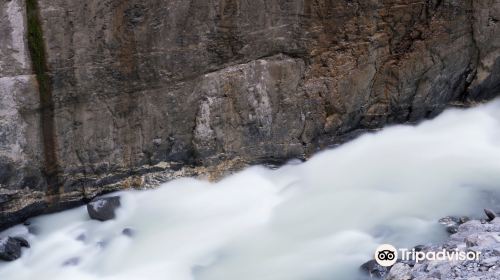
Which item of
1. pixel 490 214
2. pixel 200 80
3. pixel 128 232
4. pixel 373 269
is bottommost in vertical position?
pixel 128 232

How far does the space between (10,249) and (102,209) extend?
144 cm

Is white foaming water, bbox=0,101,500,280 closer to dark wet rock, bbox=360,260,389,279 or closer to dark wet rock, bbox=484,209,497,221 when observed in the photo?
dark wet rock, bbox=360,260,389,279

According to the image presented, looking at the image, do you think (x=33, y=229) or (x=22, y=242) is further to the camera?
(x=33, y=229)

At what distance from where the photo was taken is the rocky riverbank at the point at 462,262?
19.9 feet

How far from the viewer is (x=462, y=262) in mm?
6293

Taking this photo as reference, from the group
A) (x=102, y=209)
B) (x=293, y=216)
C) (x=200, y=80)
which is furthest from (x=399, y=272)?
(x=102, y=209)

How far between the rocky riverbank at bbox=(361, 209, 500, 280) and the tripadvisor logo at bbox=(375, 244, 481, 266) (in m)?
0.06

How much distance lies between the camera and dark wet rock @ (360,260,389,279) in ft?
22.6

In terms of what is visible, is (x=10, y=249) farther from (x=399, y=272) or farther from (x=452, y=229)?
(x=452, y=229)

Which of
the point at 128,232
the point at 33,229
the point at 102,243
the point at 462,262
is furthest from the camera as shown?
the point at 33,229

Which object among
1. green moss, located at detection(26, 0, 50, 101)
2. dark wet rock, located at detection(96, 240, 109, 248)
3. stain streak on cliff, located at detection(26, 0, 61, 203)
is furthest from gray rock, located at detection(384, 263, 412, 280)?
green moss, located at detection(26, 0, 50, 101)

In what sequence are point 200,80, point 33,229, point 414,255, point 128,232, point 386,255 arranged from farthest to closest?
1. point 200,80
2. point 33,229
3. point 128,232
4. point 386,255
5. point 414,255

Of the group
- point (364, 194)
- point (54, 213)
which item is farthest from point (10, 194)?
point (364, 194)

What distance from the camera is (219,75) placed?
9094 mm
